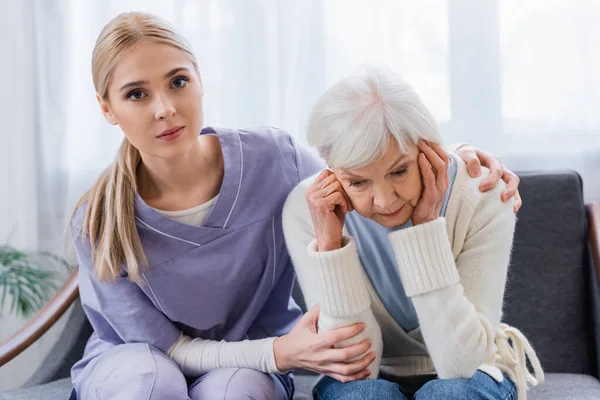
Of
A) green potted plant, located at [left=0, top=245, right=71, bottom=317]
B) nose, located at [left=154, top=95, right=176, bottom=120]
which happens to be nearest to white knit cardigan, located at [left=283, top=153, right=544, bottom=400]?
nose, located at [left=154, top=95, right=176, bottom=120]

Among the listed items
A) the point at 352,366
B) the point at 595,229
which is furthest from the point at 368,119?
the point at 595,229

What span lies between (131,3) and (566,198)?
139 centimetres

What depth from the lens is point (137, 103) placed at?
4.77ft

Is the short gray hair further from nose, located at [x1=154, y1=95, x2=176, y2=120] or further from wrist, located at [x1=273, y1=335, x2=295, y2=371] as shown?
wrist, located at [x1=273, y1=335, x2=295, y2=371]

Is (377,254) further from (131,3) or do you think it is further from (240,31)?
(131,3)

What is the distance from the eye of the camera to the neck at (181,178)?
62.2 inches

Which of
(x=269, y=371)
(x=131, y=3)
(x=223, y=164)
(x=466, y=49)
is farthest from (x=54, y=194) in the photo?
(x=466, y=49)

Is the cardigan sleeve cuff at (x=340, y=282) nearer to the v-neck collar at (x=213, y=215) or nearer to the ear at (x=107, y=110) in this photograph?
the v-neck collar at (x=213, y=215)

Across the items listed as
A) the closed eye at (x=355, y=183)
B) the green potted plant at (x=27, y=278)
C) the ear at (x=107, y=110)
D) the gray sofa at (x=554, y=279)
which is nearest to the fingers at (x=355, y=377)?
the closed eye at (x=355, y=183)

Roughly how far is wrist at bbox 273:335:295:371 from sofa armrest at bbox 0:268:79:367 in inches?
27.0

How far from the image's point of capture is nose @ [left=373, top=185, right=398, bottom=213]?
1306mm

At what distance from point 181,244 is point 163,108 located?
304mm

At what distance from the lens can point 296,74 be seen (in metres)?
2.17

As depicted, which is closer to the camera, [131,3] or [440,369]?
[440,369]
